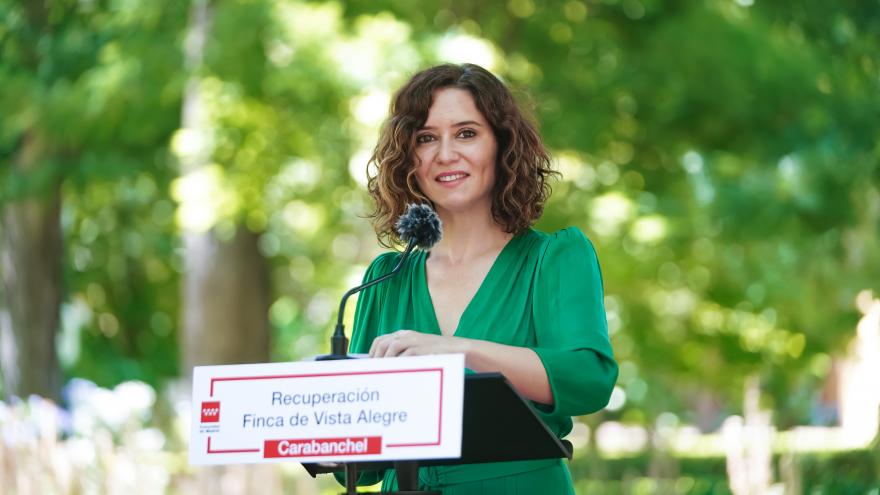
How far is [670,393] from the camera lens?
583 inches

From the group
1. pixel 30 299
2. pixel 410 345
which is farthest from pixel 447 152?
pixel 30 299

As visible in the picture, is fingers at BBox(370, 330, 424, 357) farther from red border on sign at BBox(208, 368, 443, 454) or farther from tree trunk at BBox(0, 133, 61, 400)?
tree trunk at BBox(0, 133, 61, 400)

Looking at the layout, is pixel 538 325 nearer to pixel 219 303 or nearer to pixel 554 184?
pixel 554 184

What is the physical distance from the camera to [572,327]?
2287mm

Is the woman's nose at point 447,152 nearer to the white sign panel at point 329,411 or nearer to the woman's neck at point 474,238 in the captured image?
the woman's neck at point 474,238

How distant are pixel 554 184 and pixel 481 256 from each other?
7.18 metres

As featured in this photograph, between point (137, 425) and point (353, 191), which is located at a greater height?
point (353, 191)

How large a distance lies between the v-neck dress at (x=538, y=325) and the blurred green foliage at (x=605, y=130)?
18.6 ft

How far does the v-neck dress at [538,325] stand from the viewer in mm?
2223

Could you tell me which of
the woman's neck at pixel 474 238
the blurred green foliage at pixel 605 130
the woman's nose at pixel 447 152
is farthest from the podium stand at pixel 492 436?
the blurred green foliage at pixel 605 130

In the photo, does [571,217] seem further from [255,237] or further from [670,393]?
[670,393]

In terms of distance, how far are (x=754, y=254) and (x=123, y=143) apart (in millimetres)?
5737

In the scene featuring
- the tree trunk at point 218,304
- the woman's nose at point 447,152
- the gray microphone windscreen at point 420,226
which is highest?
the tree trunk at point 218,304

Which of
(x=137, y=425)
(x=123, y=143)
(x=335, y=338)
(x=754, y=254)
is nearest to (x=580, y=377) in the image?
(x=335, y=338)
